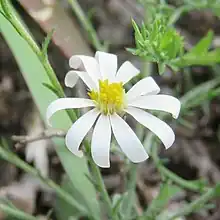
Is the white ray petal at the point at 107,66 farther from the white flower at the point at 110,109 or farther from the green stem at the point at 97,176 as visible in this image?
the green stem at the point at 97,176

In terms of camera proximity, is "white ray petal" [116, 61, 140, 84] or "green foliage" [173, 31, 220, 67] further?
"green foliage" [173, 31, 220, 67]

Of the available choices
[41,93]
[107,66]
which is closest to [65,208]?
[41,93]

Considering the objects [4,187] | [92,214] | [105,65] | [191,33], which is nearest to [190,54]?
[105,65]

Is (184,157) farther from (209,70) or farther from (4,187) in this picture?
(4,187)

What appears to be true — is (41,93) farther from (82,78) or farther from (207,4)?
(207,4)

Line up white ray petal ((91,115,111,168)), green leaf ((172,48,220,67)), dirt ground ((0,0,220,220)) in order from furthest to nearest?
dirt ground ((0,0,220,220)) < green leaf ((172,48,220,67)) < white ray petal ((91,115,111,168))

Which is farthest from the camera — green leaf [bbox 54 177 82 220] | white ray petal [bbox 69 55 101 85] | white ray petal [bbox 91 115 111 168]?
green leaf [bbox 54 177 82 220]

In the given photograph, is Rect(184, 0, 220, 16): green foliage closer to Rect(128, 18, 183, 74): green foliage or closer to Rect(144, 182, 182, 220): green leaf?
Rect(128, 18, 183, 74): green foliage

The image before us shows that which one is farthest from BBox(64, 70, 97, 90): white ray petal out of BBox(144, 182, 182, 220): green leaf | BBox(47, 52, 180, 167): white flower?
BBox(144, 182, 182, 220): green leaf
